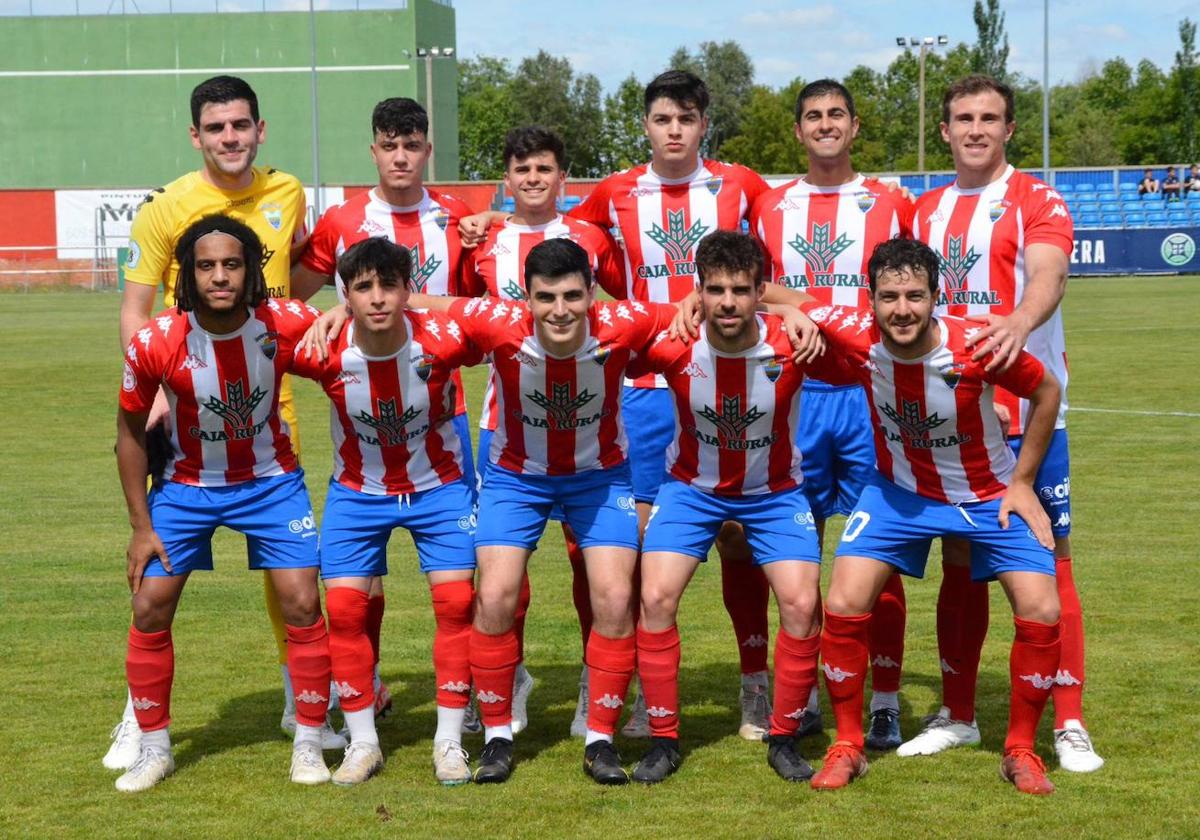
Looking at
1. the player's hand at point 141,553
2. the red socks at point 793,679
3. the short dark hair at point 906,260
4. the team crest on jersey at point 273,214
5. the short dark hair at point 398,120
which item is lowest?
the red socks at point 793,679

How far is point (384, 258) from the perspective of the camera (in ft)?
17.5

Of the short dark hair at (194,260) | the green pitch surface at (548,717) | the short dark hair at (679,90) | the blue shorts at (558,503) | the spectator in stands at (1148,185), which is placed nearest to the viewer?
the green pitch surface at (548,717)

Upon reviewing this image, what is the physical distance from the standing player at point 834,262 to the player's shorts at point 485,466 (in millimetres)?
975

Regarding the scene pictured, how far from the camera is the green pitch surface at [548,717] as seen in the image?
16.0 ft

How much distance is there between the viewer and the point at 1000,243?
5598 mm

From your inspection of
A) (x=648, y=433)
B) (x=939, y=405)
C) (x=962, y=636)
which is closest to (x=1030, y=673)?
(x=962, y=636)

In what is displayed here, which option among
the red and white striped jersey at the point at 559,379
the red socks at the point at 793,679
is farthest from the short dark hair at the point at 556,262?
the red socks at the point at 793,679

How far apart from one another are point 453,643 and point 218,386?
122 cm

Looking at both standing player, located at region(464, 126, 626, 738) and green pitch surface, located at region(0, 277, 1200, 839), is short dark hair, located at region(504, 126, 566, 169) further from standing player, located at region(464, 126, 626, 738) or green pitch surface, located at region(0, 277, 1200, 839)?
green pitch surface, located at region(0, 277, 1200, 839)

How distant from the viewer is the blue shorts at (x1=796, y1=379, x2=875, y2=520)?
19.4 ft

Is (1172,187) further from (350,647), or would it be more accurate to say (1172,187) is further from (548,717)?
(350,647)

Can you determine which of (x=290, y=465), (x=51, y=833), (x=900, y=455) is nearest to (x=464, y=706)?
(x=290, y=465)

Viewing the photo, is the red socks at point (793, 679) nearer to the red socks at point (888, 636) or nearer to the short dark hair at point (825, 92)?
the red socks at point (888, 636)

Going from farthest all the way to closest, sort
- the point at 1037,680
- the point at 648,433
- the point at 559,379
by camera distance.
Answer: the point at 648,433 → the point at 559,379 → the point at 1037,680
